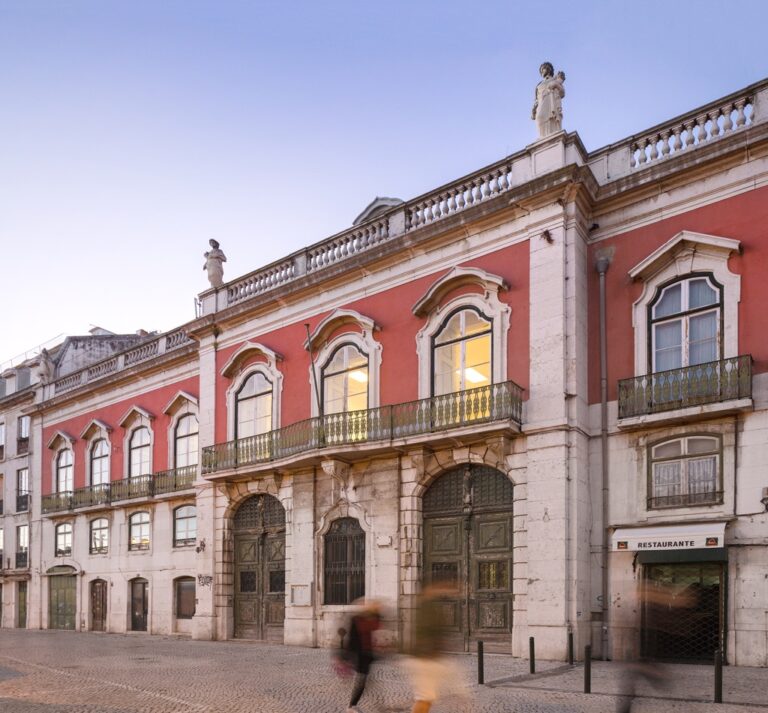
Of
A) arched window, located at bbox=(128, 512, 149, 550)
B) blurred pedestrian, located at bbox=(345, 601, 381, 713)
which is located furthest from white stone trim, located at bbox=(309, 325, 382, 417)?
blurred pedestrian, located at bbox=(345, 601, 381, 713)

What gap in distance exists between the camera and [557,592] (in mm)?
15383

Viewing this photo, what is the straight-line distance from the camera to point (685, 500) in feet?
48.6

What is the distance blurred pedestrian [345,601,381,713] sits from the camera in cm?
870

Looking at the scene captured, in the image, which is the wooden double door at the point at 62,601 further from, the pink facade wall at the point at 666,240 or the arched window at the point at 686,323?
the arched window at the point at 686,323

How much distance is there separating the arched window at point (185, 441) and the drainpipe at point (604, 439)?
13944mm

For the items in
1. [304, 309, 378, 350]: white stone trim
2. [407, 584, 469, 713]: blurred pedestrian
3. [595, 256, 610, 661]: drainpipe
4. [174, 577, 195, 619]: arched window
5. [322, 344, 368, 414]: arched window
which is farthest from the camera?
[174, 577, 195, 619]: arched window

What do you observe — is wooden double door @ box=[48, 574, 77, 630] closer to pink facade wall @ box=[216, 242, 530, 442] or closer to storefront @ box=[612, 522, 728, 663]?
pink facade wall @ box=[216, 242, 530, 442]

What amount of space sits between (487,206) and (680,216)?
394 centimetres

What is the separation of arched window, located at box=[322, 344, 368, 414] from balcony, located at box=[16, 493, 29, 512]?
18.8 meters

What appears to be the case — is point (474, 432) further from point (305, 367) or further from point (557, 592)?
point (305, 367)

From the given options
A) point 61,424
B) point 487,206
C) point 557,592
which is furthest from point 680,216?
point 61,424

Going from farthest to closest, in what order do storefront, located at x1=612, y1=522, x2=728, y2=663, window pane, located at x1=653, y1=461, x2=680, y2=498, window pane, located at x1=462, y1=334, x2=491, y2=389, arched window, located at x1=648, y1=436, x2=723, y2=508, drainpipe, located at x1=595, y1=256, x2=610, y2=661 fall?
window pane, located at x1=462, y1=334, x2=491, y2=389
drainpipe, located at x1=595, y1=256, x2=610, y2=661
window pane, located at x1=653, y1=461, x2=680, y2=498
arched window, located at x1=648, y1=436, x2=723, y2=508
storefront, located at x1=612, y1=522, x2=728, y2=663

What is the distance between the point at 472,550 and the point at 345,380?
5.35 meters

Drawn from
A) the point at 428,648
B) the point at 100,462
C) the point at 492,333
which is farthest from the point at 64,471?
the point at 428,648
